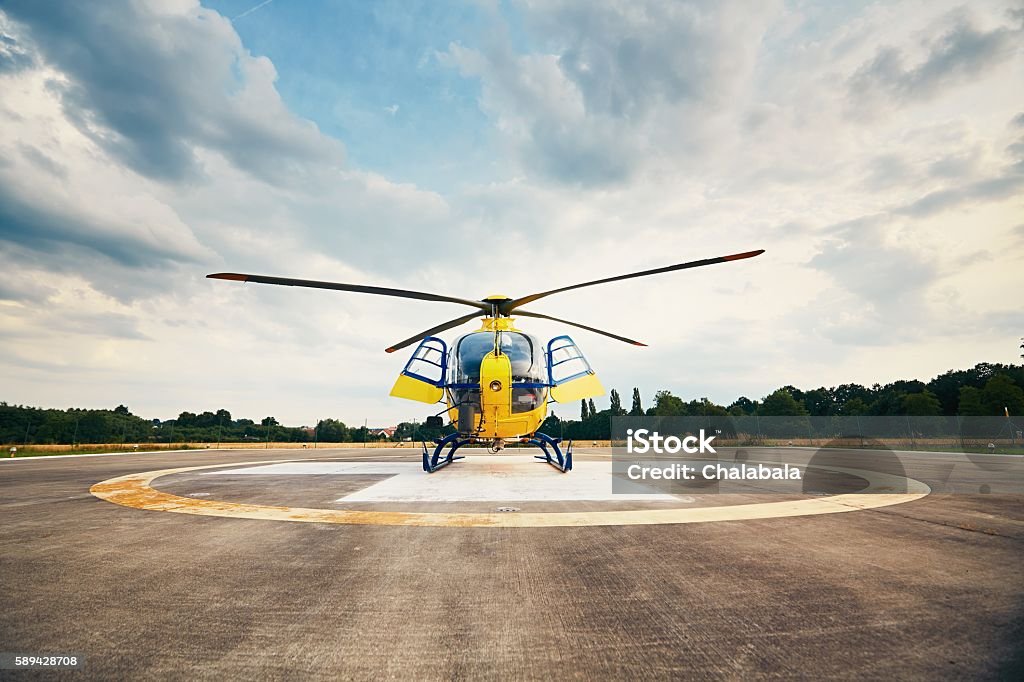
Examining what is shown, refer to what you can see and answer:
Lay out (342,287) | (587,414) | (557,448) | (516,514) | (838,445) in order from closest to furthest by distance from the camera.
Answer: (516,514), (342,287), (557,448), (838,445), (587,414)

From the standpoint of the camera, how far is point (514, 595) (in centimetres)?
355

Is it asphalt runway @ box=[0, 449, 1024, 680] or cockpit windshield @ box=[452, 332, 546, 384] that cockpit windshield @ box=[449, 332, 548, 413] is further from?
asphalt runway @ box=[0, 449, 1024, 680]

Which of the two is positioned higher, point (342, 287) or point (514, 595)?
point (342, 287)

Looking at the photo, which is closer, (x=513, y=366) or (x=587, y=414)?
(x=513, y=366)

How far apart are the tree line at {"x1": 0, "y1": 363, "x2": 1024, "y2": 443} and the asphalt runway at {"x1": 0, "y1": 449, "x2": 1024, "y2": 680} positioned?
98.7 ft

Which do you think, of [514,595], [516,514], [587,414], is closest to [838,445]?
[587,414]

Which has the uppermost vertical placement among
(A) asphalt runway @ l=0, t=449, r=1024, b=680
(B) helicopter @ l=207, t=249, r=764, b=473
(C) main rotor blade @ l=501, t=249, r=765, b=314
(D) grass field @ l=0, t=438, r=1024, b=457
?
(C) main rotor blade @ l=501, t=249, r=765, b=314

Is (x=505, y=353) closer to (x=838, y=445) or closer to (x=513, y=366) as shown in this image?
(x=513, y=366)

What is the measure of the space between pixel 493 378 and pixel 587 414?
2243 inches

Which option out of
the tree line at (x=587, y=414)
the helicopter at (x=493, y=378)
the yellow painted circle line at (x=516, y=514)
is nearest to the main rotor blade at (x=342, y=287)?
the helicopter at (x=493, y=378)

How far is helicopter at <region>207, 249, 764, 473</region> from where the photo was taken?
11461 millimetres

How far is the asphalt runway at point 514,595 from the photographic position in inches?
99.1

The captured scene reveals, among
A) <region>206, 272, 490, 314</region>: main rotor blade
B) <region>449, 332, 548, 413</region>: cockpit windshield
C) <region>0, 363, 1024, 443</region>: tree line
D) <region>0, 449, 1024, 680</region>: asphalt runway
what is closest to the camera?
<region>0, 449, 1024, 680</region>: asphalt runway

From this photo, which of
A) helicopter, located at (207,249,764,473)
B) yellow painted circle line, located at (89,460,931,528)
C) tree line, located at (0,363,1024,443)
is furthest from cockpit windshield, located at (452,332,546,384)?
tree line, located at (0,363,1024,443)
